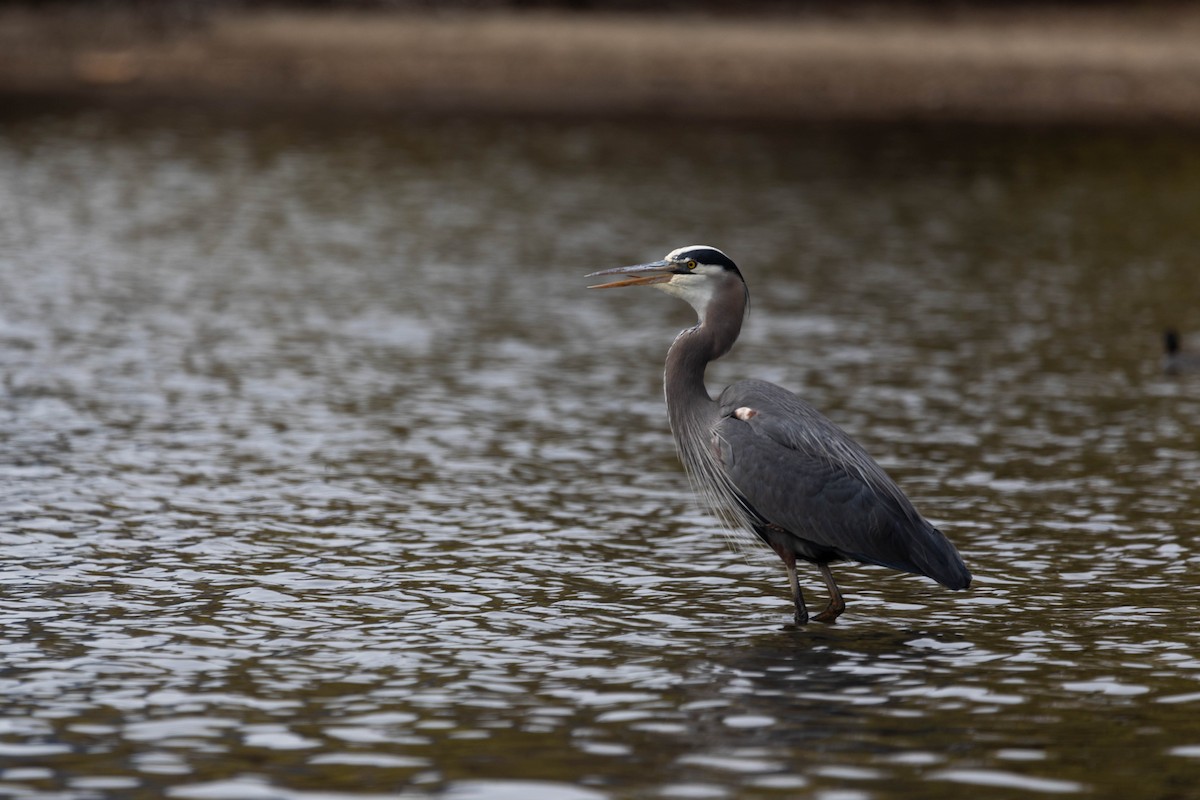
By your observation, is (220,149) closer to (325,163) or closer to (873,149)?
(325,163)

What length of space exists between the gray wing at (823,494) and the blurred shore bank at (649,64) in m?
27.5

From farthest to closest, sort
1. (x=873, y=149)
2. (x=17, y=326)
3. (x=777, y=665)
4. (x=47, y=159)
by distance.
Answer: (x=873, y=149), (x=47, y=159), (x=17, y=326), (x=777, y=665)

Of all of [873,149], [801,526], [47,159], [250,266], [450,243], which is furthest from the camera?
[873,149]

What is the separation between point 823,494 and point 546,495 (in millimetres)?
3770

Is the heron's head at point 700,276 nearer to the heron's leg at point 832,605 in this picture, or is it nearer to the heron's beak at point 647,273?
the heron's beak at point 647,273

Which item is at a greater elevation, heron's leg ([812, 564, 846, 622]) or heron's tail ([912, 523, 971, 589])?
heron's tail ([912, 523, 971, 589])

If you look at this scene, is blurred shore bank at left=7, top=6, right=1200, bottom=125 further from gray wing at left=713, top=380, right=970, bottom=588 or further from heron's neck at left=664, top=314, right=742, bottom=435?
gray wing at left=713, top=380, right=970, bottom=588

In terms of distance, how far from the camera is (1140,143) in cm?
3584

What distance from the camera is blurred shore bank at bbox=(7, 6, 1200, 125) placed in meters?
37.4

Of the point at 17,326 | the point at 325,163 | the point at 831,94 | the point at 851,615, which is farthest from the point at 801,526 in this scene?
the point at 831,94

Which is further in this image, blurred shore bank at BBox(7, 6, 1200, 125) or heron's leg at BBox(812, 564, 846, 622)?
blurred shore bank at BBox(7, 6, 1200, 125)

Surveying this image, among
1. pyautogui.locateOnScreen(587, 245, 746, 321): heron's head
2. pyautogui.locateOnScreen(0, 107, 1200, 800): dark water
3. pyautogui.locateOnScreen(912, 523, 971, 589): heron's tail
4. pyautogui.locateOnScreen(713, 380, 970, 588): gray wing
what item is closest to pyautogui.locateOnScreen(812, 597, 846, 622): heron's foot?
pyautogui.locateOnScreen(0, 107, 1200, 800): dark water

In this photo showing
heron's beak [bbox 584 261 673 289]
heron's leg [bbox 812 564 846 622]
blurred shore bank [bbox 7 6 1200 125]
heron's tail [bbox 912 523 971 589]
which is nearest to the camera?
heron's tail [bbox 912 523 971 589]

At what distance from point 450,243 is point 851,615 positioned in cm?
1617
